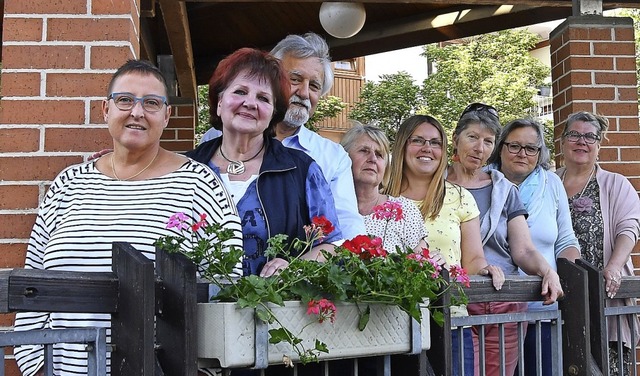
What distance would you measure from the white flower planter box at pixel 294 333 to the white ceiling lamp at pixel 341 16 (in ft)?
11.3

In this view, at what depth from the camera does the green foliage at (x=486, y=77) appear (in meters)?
19.8

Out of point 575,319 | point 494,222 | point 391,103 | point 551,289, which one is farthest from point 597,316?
point 391,103

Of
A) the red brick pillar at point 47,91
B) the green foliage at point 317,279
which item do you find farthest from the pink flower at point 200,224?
the red brick pillar at point 47,91

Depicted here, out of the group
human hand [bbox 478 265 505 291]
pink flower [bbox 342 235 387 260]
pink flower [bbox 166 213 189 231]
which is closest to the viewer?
pink flower [bbox 166 213 189 231]

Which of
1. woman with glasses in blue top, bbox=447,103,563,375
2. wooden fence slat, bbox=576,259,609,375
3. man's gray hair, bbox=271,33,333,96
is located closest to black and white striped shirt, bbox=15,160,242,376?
man's gray hair, bbox=271,33,333,96

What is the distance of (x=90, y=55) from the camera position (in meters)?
3.30

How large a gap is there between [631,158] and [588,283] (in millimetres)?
1934

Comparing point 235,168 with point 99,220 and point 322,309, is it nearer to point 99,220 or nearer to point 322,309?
point 99,220

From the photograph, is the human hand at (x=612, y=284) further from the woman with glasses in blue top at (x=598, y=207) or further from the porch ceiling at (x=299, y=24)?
the porch ceiling at (x=299, y=24)

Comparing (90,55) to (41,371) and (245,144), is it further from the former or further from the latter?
(41,371)

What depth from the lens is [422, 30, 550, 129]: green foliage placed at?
19.8 metres

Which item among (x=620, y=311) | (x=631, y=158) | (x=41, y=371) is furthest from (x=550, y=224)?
(x=41, y=371)

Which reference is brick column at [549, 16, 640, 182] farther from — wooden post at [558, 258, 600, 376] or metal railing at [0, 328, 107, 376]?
metal railing at [0, 328, 107, 376]

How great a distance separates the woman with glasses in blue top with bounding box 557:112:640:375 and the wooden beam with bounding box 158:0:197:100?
2.76 meters
